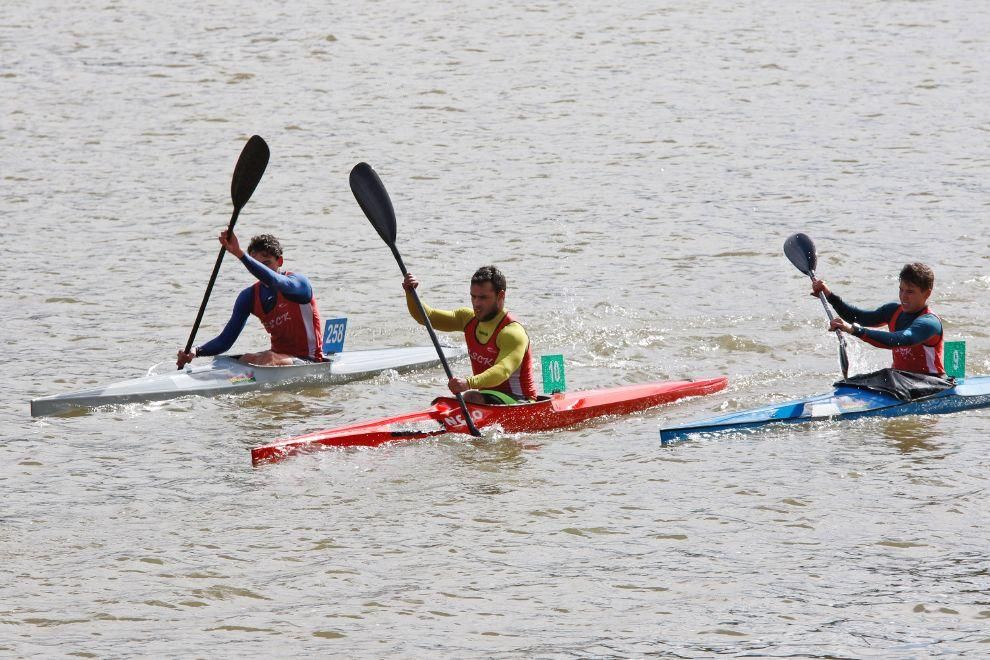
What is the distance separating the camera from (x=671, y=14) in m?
25.3

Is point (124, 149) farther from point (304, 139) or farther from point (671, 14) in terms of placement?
point (671, 14)

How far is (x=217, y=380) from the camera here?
1032 centimetres

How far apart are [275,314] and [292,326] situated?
0.18m

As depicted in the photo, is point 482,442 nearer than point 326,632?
No

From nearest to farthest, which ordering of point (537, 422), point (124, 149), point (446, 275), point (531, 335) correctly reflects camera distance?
point (537, 422) → point (531, 335) → point (446, 275) → point (124, 149)

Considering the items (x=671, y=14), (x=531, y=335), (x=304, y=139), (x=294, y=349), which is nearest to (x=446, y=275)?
(x=531, y=335)

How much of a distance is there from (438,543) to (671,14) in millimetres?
19426

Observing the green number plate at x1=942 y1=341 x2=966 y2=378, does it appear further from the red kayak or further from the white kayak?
the white kayak

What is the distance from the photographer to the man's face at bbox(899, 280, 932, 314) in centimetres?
916

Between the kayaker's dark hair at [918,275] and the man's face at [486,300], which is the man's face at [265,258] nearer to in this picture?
the man's face at [486,300]

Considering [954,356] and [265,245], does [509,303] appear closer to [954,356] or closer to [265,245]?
[265,245]

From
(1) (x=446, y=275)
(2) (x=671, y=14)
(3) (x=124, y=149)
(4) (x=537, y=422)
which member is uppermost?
(2) (x=671, y=14)

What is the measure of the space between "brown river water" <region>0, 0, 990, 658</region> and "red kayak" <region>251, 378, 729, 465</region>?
0.11 meters

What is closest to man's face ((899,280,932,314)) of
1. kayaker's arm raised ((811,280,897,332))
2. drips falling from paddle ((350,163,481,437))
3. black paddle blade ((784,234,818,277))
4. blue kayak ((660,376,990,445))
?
kayaker's arm raised ((811,280,897,332))
